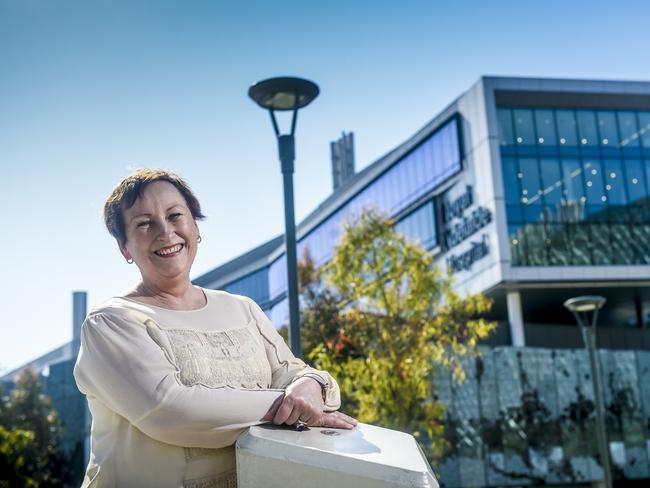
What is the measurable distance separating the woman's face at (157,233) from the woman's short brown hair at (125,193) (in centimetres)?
1

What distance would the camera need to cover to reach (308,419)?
221 cm

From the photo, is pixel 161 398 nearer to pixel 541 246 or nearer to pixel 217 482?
pixel 217 482

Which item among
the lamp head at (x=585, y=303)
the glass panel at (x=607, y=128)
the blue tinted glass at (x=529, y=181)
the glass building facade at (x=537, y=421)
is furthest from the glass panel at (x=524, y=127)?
the lamp head at (x=585, y=303)

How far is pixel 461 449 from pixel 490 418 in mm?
1675

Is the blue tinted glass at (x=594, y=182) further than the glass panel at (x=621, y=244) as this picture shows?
Yes

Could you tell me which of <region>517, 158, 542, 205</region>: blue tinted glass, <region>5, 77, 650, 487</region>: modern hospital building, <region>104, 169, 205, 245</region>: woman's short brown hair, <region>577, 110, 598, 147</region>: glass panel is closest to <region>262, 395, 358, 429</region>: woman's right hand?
<region>104, 169, 205, 245</region>: woman's short brown hair

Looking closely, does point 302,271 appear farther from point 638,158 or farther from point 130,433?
point 130,433

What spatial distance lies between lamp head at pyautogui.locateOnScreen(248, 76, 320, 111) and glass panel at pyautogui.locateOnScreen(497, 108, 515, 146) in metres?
30.5

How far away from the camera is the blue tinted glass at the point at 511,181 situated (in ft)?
126

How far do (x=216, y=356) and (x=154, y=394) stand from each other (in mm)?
270

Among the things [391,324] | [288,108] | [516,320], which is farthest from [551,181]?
[288,108]

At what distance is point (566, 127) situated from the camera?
41.1 metres

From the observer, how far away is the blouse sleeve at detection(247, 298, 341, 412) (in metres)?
2.42

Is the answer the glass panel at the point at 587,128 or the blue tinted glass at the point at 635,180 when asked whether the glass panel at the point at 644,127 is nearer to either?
the blue tinted glass at the point at 635,180
